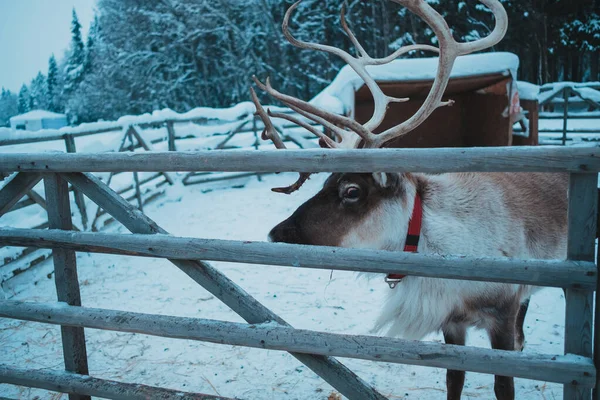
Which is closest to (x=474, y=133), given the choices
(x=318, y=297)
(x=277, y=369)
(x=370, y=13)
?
(x=318, y=297)

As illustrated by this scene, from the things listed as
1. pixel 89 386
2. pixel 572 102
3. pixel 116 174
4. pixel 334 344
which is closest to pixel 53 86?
pixel 116 174

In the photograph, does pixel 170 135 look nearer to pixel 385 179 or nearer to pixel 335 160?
pixel 385 179

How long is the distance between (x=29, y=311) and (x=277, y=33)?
21.2 m

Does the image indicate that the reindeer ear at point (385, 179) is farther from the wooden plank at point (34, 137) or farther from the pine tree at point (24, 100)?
the pine tree at point (24, 100)

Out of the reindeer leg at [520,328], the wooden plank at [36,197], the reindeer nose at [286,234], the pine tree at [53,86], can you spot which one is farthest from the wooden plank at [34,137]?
the pine tree at [53,86]

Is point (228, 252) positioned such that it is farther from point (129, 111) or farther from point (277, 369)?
point (129, 111)

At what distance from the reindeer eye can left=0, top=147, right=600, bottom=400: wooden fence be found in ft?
1.84

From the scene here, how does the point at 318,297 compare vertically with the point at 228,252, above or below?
below

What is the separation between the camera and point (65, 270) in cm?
207

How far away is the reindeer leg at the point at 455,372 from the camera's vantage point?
231cm

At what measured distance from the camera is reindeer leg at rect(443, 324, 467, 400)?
7.59 ft

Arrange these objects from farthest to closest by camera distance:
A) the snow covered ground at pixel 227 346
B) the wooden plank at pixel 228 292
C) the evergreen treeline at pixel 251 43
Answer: the evergreen treeline at pixel 251 43
the snow covered ground at pixel 227 346
the wooden plank at pixel 228 292

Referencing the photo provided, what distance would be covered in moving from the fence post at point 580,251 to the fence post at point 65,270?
2.05m

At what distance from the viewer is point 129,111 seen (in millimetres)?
26438
